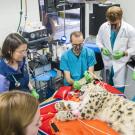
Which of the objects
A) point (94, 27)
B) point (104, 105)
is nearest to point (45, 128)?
point (104, 105)

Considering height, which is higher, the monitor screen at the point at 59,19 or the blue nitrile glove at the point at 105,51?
the monitor screen at the point at 59,19

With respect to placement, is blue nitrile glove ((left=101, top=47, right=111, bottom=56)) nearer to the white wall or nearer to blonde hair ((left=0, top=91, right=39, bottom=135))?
the white wall

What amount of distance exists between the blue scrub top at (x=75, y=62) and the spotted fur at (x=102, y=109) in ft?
1.78

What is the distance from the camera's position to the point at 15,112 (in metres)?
0.93

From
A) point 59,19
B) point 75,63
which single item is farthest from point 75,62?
point 59,19

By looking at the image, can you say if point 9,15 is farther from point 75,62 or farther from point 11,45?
point 11,45

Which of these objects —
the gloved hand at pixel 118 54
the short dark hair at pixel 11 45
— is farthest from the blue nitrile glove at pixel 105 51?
the short dark hair at pixel 11 45

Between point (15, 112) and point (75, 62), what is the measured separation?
1.87 metres

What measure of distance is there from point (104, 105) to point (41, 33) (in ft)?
5.04

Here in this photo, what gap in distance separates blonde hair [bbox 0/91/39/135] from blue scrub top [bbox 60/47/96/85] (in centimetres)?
177

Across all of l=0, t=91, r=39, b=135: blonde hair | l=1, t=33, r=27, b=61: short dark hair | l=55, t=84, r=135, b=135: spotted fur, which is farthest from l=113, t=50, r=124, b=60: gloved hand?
l=0, t=91, r=39, b=135: blonde hair

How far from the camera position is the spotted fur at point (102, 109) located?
1.94 metres

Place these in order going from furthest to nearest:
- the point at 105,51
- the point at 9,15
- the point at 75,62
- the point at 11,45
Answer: the point at 9,15 → the point at 105,51 → the point at 75,62 → the point at 11,45

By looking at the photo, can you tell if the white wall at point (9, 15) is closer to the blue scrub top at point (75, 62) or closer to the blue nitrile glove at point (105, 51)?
the blue scrub top at point (75, 62)
